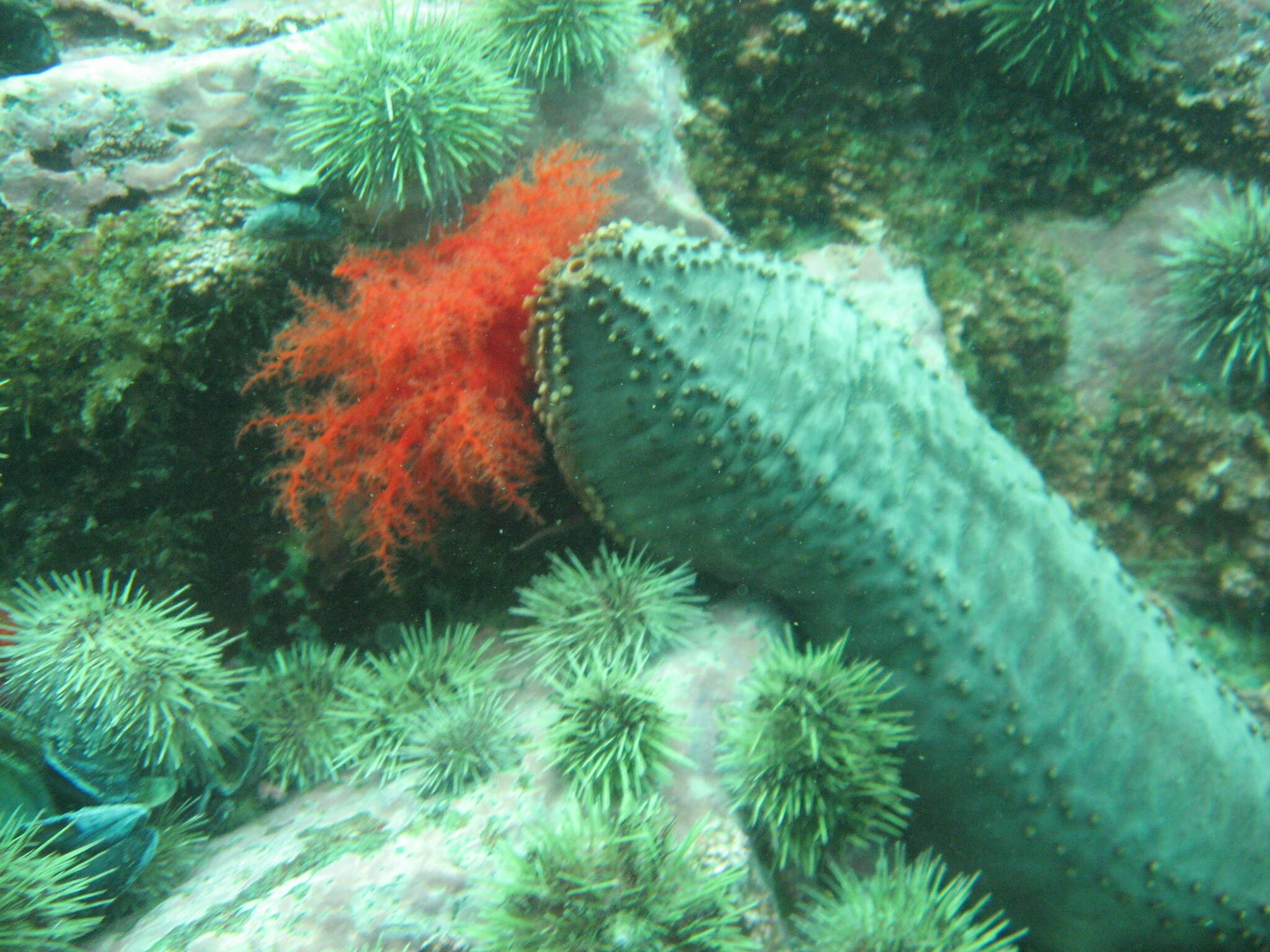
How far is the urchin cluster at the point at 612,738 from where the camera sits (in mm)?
2600

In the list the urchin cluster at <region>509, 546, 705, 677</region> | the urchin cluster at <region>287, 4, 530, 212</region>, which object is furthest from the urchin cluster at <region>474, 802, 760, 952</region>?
the urchin cluster at <region>287, 4, 530, 212</region>

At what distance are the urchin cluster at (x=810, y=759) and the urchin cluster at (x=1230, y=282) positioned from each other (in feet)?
10.7

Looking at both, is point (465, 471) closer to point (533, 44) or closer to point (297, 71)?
point (533, 44)

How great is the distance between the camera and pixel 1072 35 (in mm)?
3898

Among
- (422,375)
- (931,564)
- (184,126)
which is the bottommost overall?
(931,564)

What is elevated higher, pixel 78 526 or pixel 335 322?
pixel 335 322

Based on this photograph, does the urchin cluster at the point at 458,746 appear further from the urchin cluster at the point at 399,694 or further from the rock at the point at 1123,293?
the rock at the point at 1123,293

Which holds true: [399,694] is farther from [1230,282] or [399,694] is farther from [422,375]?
[1230,282]

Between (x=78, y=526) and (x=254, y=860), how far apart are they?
1923 mm

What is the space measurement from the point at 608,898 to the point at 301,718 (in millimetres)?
1916

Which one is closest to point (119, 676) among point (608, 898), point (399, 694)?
point (399, 694)

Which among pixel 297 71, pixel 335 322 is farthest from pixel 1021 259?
pixel 297 71

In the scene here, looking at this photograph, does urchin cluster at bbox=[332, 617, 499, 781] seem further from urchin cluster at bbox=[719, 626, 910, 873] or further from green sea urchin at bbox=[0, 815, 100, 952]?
urchin cluster at bbox=[719, 626, 910, 873]

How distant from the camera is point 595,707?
2.69 m
